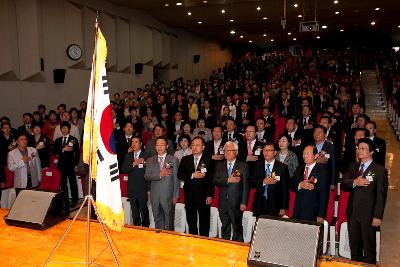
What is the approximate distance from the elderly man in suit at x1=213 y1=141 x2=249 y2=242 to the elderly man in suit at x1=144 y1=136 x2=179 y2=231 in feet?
1.92

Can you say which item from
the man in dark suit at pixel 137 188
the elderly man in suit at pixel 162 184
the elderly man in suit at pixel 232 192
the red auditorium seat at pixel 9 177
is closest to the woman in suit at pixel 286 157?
the elderly man in suit at pixel 232 192

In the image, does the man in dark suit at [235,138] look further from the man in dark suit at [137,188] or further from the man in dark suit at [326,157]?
the man in dark suit at [137,188]

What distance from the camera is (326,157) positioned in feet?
17.0

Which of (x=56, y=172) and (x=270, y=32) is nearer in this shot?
(x=56, y=172)

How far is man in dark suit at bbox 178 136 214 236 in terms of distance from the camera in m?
4.90

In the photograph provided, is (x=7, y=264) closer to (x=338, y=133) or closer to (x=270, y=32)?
(x=338, y=133)

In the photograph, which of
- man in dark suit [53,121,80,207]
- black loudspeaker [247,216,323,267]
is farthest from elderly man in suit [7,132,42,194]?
black loudspeaker [247,216,323,267]

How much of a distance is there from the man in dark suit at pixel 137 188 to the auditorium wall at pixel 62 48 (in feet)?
18.9

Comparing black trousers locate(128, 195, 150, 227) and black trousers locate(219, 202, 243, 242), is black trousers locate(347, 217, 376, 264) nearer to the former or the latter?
black trousers locate(219, 202, 243, 242)

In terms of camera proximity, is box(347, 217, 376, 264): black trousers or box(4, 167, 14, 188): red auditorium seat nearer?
box(347, 217, 376, 264): black trousers

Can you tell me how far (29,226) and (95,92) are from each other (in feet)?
5.18

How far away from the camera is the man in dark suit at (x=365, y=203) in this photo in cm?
400

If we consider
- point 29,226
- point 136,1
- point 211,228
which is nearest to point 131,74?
point 136,1

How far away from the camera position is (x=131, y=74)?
15094 mm
